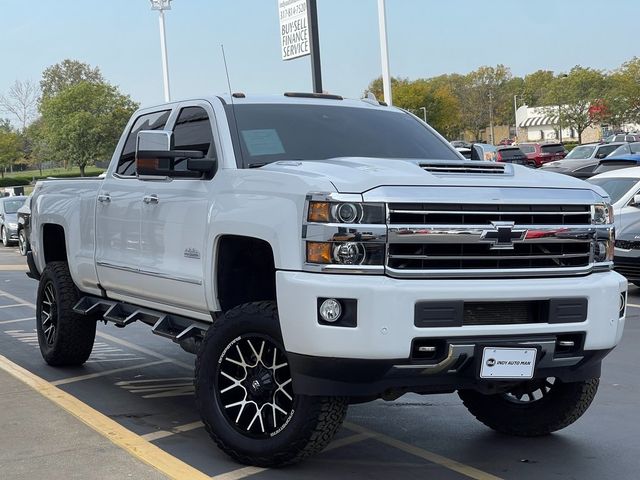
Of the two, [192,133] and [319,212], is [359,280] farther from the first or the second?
[192,133]

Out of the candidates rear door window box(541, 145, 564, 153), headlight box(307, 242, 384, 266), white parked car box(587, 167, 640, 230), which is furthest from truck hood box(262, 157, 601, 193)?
rear door window box(541, 145, 564, 153)

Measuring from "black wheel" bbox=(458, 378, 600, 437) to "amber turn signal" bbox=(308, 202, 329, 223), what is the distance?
1.53 metres

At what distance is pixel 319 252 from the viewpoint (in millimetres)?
4707

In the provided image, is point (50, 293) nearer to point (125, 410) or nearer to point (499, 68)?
point (125, 410)

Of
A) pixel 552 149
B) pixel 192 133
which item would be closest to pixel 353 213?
pixel 192 133

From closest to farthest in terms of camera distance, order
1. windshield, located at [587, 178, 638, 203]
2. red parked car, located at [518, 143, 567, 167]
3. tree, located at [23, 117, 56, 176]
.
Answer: windshield, located at [587, 178, 638, 203] → red parked car, located at [518, 143, 567, 167] → tree, located at [23, 117, 56, 176]

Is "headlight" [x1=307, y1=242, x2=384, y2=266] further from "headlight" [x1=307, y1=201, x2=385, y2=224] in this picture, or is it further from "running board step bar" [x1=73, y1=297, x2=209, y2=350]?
"running board step bar" [x1=73, y1=297, x2=209, y2=350]

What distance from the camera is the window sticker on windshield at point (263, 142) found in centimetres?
596

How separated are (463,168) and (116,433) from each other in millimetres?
2584

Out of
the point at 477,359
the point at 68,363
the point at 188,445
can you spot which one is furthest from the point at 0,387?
the point at 477,359

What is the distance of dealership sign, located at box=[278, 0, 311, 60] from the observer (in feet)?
54.0

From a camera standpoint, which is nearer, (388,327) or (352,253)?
(388,327)

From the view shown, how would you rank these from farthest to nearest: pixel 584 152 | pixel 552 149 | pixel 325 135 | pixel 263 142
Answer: pixel 552 149, pixel 584 152, pixel 325 135, pixel 263 142

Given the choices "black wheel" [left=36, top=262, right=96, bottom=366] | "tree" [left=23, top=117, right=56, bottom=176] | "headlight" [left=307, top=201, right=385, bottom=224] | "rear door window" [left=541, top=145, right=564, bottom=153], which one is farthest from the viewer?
"tree" [left=23, top=117, right=56, bottom=176]
